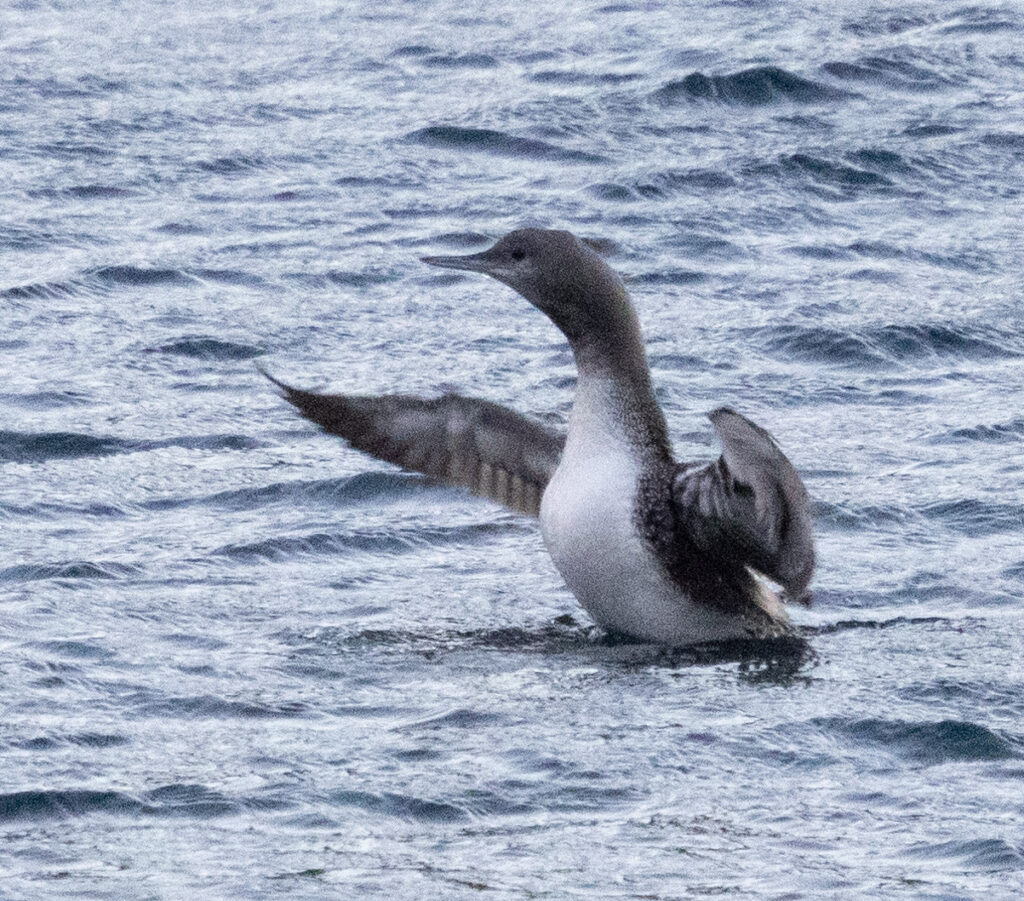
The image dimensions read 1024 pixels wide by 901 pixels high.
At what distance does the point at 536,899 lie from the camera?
5.73m

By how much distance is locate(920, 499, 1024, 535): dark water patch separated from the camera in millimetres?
9320

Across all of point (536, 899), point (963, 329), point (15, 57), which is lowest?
point (536, 899)

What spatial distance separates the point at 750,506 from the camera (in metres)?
7.43

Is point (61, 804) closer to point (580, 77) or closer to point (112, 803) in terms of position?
point (112, 803)

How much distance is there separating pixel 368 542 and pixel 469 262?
5.06 feet

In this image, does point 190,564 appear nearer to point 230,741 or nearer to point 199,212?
point 230,741

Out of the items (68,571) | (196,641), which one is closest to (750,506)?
(196,641)

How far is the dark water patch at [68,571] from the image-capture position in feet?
28.3

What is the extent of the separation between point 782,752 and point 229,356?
562 cm

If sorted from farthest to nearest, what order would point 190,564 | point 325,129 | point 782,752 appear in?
point 325,129, point 190,564, point 782,752

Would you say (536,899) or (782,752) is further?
(782,752)

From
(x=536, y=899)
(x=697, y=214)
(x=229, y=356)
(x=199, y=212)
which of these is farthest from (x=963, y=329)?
(x=536, y=899)

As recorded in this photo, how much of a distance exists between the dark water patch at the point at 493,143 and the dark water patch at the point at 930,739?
8.34 m

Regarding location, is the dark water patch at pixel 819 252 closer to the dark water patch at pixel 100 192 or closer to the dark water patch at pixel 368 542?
the dark water patch at pixel 100 192
